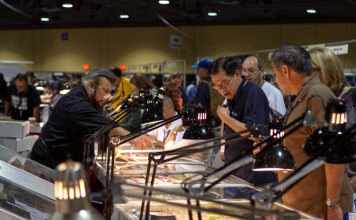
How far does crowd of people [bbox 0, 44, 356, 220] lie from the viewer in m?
1.73

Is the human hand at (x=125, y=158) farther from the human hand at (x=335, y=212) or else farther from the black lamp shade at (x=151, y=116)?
the human hand at (x=335, y=212)

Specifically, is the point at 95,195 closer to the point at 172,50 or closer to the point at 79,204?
the point at 79,204

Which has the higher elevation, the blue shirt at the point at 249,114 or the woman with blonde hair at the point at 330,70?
the woman with blonde hair at the point at 330,70

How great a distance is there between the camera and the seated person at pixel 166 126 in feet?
10.9

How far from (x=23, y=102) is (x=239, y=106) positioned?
15.8ft

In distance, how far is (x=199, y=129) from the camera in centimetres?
163

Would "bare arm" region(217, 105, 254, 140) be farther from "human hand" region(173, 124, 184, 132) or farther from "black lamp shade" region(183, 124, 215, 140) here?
"human hand" region(173, 124, 184, 132)

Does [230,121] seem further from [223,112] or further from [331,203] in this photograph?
[331,203]

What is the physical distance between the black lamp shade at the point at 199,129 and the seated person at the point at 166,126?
5.28ft

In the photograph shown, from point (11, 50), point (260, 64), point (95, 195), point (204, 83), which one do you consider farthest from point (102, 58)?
point (95, 195)

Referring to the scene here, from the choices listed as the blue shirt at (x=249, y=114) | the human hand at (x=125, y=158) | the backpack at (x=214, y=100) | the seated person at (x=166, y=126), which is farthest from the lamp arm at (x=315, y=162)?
the backpack at (x=214, y=100)

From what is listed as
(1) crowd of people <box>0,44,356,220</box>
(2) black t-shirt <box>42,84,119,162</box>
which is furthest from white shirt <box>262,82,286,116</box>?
(2) black t-shirt <box>42,84,119,162</box>

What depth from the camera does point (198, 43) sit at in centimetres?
1403

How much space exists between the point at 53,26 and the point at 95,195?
1597cm
